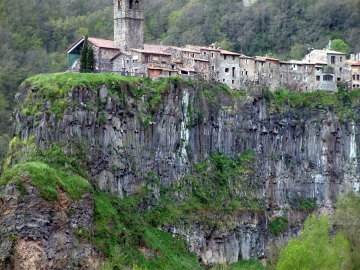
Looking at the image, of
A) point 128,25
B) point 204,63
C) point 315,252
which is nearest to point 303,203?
point 204,63

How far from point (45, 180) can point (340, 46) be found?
201 ft

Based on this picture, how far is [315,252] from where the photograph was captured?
318ft

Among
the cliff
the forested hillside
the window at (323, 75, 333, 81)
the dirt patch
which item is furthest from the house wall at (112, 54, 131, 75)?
the forested hillside

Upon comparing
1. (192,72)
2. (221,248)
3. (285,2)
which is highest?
(285,2)

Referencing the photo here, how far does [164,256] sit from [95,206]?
815cm

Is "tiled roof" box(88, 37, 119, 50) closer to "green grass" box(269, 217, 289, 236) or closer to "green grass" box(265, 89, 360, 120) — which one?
"green grass" box(265, 89, 360, 120)

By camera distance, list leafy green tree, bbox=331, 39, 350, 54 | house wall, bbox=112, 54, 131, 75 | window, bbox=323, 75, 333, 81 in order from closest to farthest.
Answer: house wall, bbox=112, 54, 131, 75 → window, bbox=323, 75, 333, 81 → leafy green tree, bbox=331, 39, 350, 54

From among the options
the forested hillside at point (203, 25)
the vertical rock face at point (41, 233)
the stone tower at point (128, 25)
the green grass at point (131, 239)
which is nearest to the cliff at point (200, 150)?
the green grass at point (131, 239)

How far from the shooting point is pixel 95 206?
330ft

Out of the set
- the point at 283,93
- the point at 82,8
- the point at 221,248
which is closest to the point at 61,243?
the point at 221,248

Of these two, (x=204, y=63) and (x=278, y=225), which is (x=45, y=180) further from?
(x=278, y=225)

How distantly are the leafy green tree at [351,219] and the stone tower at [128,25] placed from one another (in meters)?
25.3

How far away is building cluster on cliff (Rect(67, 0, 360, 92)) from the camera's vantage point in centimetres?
11369

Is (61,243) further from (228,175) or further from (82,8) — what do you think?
(82,8)
